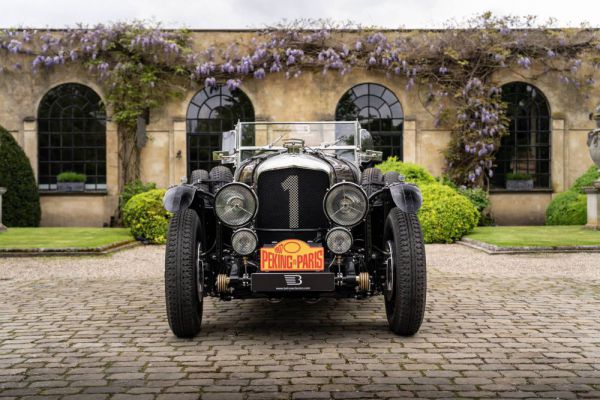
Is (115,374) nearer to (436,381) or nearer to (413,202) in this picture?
(436,381)

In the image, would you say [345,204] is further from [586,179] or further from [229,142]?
[586,179]

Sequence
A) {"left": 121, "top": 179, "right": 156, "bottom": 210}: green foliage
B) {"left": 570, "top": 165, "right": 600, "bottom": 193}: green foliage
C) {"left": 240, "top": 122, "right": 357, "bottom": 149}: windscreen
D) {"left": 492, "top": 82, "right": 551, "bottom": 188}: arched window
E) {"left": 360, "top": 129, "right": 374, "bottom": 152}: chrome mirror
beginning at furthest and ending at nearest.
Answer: {"left": 492, "top": 82, "right": 551, "bottom": 188}: arched window, {"left": 121, "top": 179, "right": 156, "bottom": 210}: green foliage, {"left": 570, "top": 165, "right": 600, "bottom": 193}: green foliage, {"left": 240, "top": 122, "right": 357, "bottom": 149}: windscreen, {"left": 360, "top": 129, "right": 374, "bottom": 152}: chrome mirror

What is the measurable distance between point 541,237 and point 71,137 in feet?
36.6

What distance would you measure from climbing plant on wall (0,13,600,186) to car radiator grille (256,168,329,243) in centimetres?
1172

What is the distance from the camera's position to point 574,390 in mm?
3354

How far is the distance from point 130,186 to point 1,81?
14.2 ft

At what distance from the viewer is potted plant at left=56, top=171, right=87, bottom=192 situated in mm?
15938

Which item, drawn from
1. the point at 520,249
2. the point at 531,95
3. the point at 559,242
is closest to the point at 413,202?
the point at 520,249

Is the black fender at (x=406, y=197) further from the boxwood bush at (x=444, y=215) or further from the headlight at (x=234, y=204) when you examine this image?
the boxwood bush at (x=444, y=215)

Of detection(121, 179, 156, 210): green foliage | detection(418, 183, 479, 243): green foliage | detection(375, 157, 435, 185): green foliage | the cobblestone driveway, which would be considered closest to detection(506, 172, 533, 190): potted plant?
detection(375, 157, 435, 185): green foliage

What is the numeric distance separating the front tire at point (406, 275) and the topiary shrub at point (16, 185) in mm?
11980

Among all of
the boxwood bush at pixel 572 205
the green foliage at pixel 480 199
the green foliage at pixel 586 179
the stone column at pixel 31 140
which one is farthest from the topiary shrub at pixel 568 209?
the stone column at pixel 31 140

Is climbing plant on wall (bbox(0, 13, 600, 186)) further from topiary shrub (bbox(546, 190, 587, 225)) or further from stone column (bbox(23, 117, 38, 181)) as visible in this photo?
topiary shrub (bbox(546, 190, 587, 225))

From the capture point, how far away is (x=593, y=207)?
12.9m
